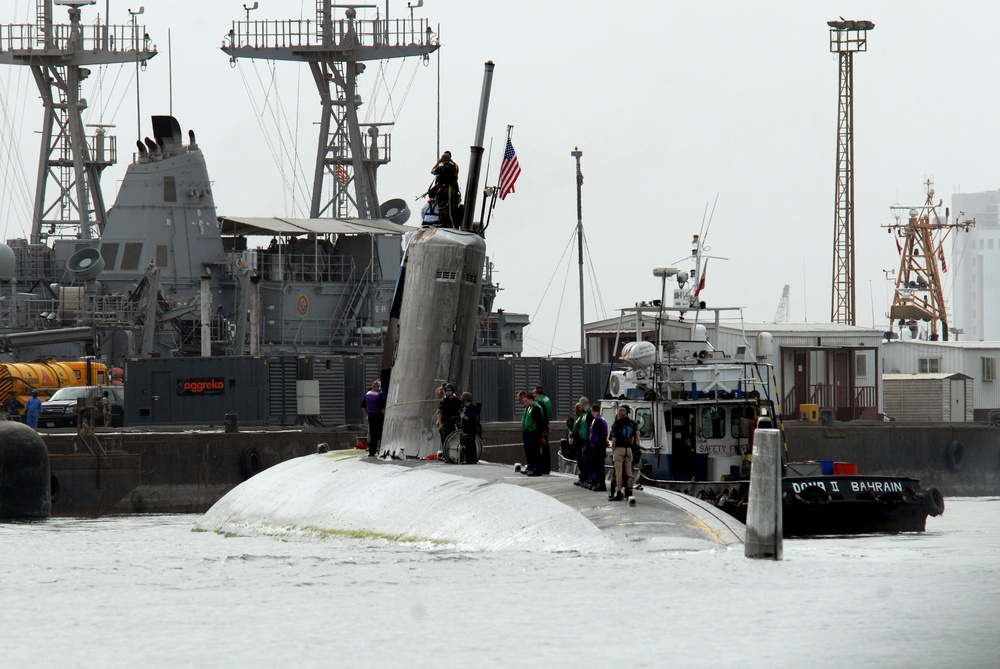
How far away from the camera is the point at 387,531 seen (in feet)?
67.8

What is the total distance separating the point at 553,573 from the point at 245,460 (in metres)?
23.9

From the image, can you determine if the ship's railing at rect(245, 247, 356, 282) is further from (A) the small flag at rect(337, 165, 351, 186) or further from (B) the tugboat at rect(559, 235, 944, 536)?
(B) the tugboat at rect(559, 235, 944, 536)

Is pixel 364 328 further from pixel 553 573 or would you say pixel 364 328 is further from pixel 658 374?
pixel 553 573

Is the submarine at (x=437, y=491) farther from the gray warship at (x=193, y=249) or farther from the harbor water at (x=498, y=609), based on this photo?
the gray warship at (x=193, y=249)

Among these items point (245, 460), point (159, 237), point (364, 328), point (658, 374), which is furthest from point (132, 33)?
point (658, 374)

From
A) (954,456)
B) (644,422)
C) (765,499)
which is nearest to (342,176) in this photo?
(954,456)

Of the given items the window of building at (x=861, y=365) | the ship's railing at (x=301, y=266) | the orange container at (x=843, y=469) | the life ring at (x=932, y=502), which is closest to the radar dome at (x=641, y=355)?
the orange container at (x=843, y=469)

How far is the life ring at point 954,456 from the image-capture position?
50250 millimetres

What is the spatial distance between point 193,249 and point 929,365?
29.4 meters

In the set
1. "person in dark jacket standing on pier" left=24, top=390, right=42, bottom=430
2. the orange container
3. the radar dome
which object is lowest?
the orange container

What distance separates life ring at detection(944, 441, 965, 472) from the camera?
50.2 metres

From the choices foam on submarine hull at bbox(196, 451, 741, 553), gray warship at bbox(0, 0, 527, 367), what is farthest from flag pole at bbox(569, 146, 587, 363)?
foam on submarine hull at bbox(196, 451, 741, 553)

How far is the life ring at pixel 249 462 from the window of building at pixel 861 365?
25.1 m

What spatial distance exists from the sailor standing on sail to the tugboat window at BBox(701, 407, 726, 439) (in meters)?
6.60
